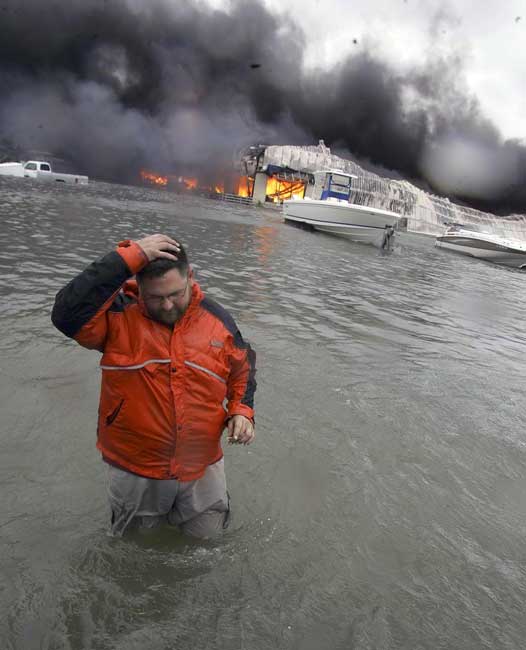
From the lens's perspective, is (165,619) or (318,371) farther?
(318,371)

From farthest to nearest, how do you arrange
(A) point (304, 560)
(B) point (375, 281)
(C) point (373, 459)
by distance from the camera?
(B) point (375, 281), (C) point (373, 459), (A) point (304, 560)

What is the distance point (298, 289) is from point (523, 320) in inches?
221

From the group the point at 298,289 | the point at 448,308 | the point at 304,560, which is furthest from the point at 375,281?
the point at 304,560

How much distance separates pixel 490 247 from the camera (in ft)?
88.9

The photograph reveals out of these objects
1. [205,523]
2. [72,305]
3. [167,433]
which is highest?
[72,305]

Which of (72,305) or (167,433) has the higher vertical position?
(72,305)

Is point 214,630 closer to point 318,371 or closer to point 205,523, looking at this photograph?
point 205,523

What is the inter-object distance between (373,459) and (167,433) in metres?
2.35

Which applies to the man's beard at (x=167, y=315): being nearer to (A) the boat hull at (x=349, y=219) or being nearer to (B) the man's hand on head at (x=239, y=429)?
(B) the man's hand on head at (x=239, y=429)

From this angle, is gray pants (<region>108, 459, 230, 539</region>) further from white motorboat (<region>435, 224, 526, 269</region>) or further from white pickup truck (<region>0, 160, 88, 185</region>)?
white pickup truck (<region>0, 160, 88, 185</region>)

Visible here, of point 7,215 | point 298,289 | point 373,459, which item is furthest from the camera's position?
point 7,215

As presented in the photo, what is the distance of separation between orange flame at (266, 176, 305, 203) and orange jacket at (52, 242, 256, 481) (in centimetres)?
7437

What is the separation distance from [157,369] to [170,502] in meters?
→ 0.77

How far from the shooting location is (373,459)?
405cm
